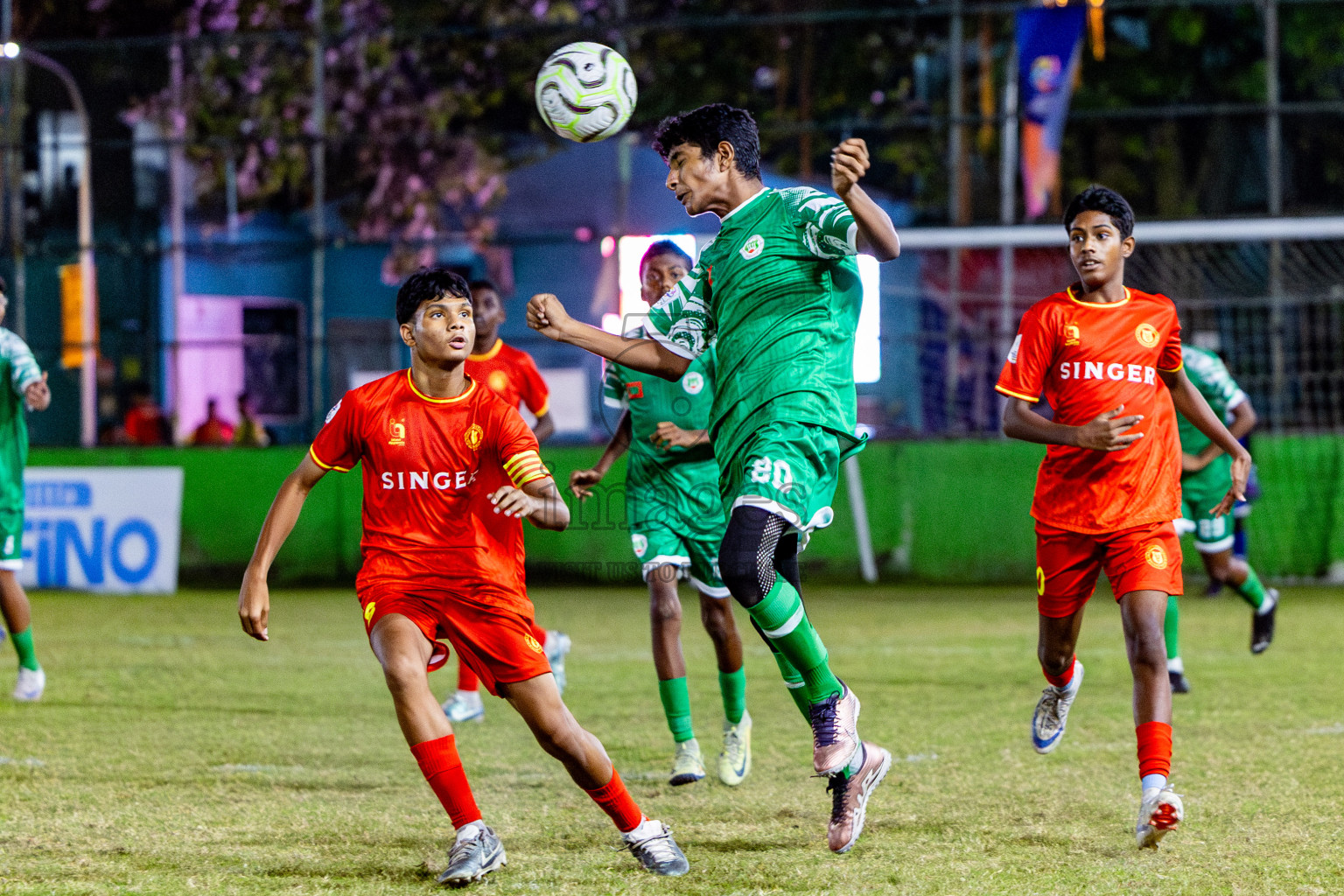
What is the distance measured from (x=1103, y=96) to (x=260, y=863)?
20.0 m

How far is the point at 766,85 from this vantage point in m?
21.0

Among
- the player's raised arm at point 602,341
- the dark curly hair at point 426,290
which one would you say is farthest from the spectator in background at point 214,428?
the player's raised arm at point 602,341

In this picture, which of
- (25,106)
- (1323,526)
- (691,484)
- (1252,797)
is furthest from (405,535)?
(25,106)

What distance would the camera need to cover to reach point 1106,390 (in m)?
5.54

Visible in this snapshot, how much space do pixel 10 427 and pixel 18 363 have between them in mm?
450

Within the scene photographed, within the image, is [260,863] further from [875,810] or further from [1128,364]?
[1128,364]

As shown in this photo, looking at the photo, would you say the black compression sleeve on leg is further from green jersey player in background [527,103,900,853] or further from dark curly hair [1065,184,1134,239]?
dark curly hair [1065,184,1134,239]

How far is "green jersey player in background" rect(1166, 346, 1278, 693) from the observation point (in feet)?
29.1

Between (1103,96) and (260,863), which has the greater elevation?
(1103,96)

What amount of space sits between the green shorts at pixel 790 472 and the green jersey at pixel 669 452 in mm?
1560

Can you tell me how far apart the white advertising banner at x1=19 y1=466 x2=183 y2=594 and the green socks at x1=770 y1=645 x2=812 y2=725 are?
1176cm

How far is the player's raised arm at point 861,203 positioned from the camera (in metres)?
4.38

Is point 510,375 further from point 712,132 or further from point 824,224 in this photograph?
point 824,224

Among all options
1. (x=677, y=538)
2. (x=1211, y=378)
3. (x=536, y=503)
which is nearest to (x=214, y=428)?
(x=1211, y=378)
